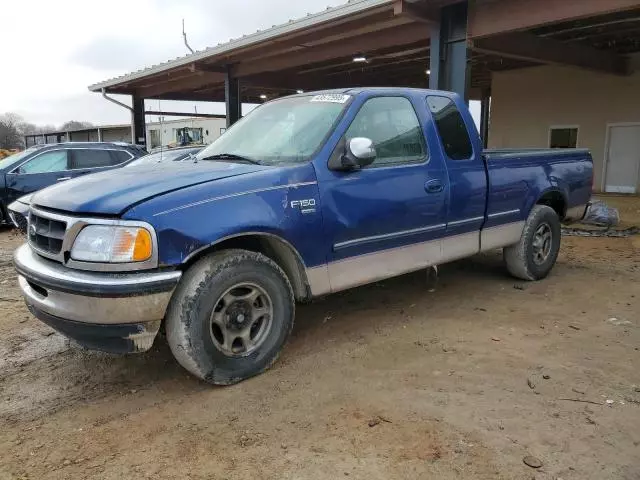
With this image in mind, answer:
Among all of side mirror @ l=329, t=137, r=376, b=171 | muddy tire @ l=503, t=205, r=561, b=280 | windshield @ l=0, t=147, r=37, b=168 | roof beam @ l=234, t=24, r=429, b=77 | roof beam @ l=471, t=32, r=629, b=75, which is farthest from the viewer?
windshield @ l=0, t=147, r=37, b=168

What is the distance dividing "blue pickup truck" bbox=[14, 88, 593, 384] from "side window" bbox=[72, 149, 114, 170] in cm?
798

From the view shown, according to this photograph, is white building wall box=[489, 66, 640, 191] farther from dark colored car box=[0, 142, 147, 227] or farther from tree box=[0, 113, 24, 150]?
tree box=[0, 113, 24, 150]

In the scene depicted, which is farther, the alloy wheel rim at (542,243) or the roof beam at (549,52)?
the roof beam at (549,52)

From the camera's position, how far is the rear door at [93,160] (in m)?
11.2

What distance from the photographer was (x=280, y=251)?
3686 mm

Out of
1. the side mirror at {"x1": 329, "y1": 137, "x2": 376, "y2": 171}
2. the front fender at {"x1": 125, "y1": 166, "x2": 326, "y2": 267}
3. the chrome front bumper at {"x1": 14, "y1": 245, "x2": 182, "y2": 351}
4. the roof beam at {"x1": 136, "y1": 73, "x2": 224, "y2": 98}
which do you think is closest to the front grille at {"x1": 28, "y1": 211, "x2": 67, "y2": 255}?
the chrome front bumper at {"x1": 14, "y1": 245, "x2": 182, "y2": 351}

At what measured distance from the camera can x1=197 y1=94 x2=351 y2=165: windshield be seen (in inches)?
152

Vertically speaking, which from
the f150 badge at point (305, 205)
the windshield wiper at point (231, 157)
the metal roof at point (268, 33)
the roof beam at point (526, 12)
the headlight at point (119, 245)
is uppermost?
the metal roof at point (268, 33)

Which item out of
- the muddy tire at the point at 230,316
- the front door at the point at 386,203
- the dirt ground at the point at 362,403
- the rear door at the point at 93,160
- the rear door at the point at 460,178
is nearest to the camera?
the dirt ground at the point at 362,403

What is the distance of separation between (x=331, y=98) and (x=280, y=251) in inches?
53.7

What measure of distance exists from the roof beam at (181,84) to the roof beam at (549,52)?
28.7 feet

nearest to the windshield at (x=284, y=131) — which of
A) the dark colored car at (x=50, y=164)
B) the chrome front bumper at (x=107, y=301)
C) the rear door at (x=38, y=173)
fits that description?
the chrome front bumper at (x=107, y=301)

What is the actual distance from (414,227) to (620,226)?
7568mm

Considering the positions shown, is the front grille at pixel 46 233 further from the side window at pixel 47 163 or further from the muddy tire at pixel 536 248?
the side window at pixel 47 163
